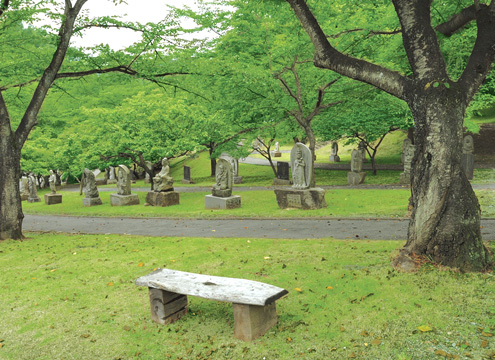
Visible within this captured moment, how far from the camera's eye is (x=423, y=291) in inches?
204

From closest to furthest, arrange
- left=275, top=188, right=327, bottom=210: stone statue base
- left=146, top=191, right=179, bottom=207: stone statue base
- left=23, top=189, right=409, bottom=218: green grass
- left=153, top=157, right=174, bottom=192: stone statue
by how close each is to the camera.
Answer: left=23, top=189, right=409, bottom=218: green grass
left=275, top=188, right=327, bottom=210: stone statue base
left=146, top=191, right=179, bottom=207: stone statue base
left=153, top=157, right=174, bottom=192: stone statue

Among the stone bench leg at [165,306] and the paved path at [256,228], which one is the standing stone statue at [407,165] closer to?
the paved path at [256,228]

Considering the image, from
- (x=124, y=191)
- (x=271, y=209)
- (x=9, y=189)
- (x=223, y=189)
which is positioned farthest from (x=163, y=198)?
(x=9, y=189)

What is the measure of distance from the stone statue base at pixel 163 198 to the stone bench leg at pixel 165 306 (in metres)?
14.2

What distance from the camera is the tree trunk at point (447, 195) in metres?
5.72

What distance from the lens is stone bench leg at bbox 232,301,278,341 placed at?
4.28m

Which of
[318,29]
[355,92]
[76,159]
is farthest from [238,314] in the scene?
[76,159]

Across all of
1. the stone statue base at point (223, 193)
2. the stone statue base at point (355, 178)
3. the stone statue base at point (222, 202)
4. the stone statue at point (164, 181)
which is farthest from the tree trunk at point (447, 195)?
the stone statue base at point (355, 178)

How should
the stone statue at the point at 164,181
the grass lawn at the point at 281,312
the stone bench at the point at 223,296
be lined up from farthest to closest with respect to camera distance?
the stone statue at the point at 164,181
the stone bench at the point at 223,296
the grass lawn at the point at 281,312

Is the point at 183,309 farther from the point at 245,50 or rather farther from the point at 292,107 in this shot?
the point at 245,50

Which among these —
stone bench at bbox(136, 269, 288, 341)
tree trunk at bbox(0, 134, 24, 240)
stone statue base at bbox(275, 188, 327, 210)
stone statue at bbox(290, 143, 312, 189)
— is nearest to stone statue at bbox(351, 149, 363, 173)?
stone statue at bbox(290, 143, 312, 189)

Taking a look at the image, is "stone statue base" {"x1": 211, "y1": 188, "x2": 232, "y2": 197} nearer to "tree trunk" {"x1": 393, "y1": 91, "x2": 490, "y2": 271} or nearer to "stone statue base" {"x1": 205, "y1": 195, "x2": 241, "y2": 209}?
"stone statue base" {"x1": 205, "y1": 195, "x2": 241, "y2": 209}

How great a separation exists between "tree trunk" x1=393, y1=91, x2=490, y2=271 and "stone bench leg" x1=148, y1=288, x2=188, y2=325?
3640 mm

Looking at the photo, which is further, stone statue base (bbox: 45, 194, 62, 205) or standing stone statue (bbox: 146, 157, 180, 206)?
stone statue base (bbox: 45, 194, 62, 205)
